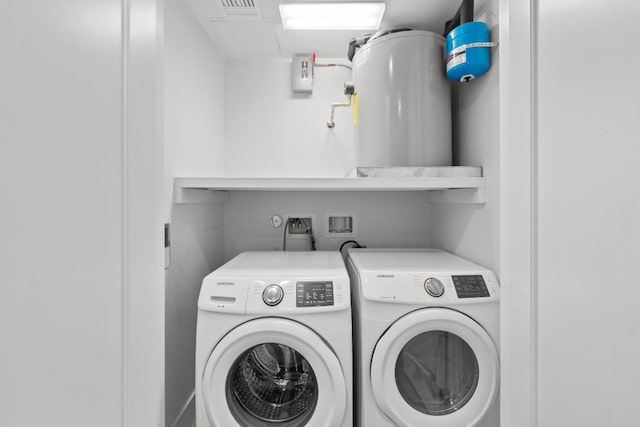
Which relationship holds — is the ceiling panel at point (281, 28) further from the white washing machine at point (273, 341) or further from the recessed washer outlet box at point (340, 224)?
the white washing machine at point (273, 341)

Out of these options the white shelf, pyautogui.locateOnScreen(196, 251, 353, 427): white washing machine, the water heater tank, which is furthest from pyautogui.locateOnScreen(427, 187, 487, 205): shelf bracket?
pyautogui.locateOnScreen(196, 251, 353, 427): white washing machine

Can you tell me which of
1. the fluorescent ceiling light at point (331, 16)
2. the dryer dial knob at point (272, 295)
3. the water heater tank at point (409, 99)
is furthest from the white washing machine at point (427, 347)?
the fluorescent ceiling light at point (331, 16)

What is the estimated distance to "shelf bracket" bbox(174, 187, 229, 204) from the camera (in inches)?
55.6

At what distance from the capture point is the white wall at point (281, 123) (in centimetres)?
212

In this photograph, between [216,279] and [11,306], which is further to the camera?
[216,279]

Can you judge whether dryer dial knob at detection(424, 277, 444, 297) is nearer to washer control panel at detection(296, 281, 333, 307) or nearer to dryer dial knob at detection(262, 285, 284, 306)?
washer control panel at detection(296, 281, 333, 307)

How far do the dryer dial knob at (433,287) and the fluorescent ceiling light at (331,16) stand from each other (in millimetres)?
1297

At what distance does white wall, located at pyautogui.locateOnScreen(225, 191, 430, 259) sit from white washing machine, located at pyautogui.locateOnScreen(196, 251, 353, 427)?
756 mm

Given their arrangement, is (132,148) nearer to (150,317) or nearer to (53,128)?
(53,128)

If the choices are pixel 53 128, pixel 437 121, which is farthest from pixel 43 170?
pixel 437 121

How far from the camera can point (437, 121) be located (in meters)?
1.59

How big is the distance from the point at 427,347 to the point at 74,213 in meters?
1.28

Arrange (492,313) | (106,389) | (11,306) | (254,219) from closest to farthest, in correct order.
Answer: (11,306)
(106,389)
(492,313)
(254,219)

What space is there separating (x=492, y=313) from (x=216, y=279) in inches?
42.0
